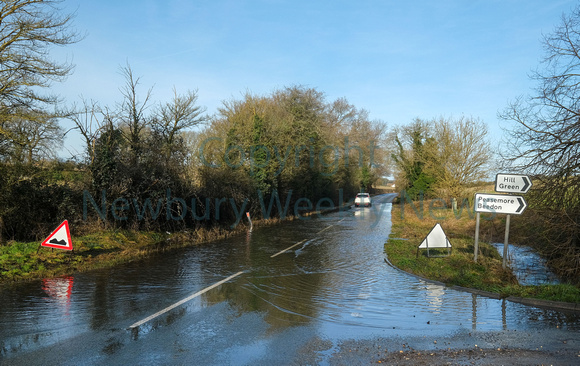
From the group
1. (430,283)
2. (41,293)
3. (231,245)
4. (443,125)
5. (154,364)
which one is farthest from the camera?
(443,125)

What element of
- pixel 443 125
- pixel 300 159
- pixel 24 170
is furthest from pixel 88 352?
pixel 443 125

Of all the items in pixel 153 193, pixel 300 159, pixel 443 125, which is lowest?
pixel 153 193

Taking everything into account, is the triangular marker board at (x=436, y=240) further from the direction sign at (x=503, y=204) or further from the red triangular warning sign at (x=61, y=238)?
the red triangular warning sign at (x=61, y=238)

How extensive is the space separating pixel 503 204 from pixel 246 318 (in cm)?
741

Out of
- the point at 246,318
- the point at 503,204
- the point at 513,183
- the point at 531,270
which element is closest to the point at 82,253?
the point at 246,318

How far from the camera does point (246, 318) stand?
24.3 ft

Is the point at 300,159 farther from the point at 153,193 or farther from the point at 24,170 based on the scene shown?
the point at 24,170

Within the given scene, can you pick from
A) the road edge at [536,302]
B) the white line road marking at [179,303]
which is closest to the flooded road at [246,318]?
the white line road marking at [179,303]

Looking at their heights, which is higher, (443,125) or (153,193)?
(443,125)

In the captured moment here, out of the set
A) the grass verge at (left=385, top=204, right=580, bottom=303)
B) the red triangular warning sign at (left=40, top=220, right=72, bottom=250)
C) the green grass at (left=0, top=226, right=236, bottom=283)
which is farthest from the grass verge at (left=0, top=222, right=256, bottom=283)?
the grass verge at (left=385, top=204, right=580, bottom=303)

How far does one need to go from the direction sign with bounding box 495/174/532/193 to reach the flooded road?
126 inches

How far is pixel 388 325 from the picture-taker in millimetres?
7141

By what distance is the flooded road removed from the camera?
571 centimetres

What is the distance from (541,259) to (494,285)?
6.26m
